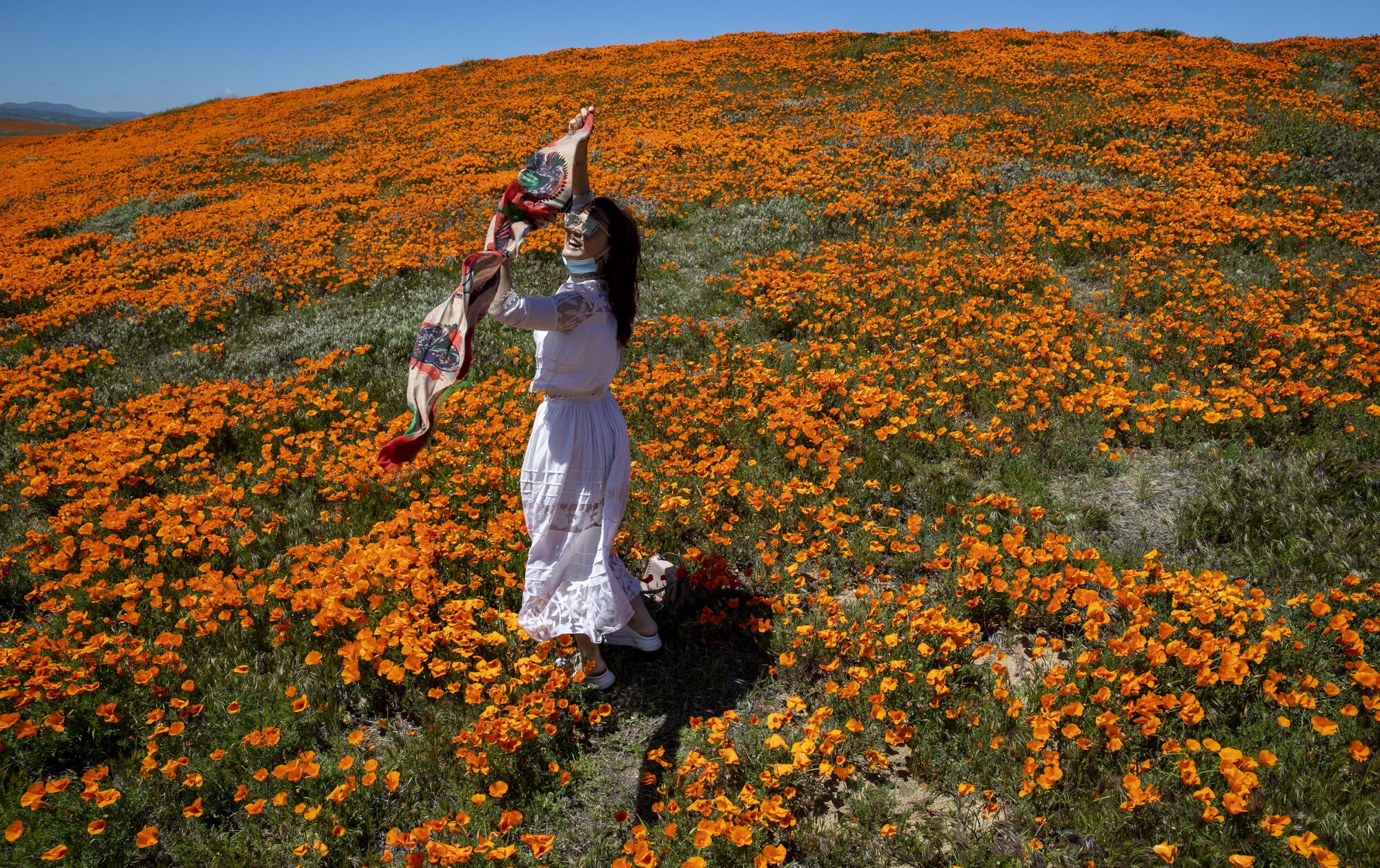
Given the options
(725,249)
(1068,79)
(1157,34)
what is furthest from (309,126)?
(1157,34)

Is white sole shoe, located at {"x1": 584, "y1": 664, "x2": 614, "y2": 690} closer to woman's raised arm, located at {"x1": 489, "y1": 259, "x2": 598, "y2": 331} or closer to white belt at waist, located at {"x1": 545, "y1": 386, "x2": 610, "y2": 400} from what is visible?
white belt at waist, located at {"x1": 545, "y1": 386, "x2": 610, "y2": 400}

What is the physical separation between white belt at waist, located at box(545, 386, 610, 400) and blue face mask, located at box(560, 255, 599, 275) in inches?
24.3

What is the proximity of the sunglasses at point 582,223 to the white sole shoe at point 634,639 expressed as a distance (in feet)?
7.92

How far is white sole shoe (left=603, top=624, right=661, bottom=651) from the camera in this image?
434cm

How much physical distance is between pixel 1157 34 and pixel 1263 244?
22300mm

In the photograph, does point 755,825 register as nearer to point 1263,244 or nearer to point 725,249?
point 725,249

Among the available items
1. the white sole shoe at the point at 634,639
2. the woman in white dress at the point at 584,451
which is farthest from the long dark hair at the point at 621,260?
the white sole shoe at the point at 634,639

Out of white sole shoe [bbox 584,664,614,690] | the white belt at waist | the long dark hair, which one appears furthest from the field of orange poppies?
the long dark hair

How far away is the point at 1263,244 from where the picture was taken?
9.43 metres

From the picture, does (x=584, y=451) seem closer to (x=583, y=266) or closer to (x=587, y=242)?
(x=583, y=266)

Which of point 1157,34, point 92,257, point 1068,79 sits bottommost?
point 92,257

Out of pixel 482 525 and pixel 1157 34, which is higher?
pixel 1157 34

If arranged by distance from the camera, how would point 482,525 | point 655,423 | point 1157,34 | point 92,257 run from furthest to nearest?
1. point 1157,34
2. point 92,257
3. point 655,423
4. point 482,525

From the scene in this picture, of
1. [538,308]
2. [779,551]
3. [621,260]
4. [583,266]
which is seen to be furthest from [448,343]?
[779,551]
